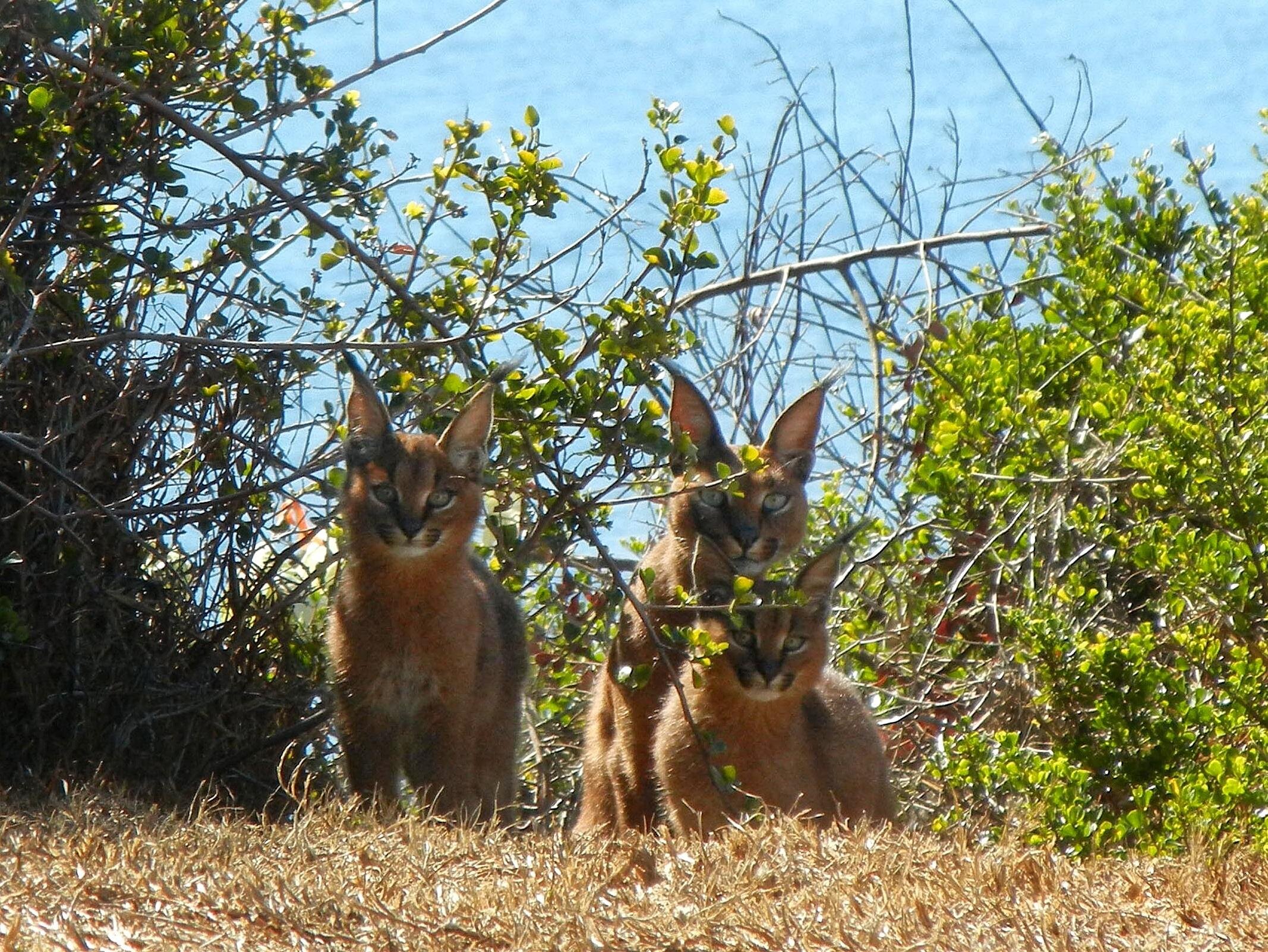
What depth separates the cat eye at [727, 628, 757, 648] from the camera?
493cm

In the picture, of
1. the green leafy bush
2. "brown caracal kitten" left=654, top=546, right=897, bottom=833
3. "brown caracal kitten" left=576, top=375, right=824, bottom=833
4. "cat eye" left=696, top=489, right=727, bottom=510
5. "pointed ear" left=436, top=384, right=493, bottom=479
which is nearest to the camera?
the green leafy bush

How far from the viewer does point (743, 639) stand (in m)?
4.94

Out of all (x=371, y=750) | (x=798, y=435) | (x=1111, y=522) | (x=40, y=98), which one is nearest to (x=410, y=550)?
(x=371, y=750)

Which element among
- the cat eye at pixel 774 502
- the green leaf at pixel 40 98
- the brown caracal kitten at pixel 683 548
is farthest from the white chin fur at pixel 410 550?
the green leaf at pixel 40 98

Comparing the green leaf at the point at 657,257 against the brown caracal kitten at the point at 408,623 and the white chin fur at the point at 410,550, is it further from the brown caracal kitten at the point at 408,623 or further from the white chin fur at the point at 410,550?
the white chin fur at the point at 410,550

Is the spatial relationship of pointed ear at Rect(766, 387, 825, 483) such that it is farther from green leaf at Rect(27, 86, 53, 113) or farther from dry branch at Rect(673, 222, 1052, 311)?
green leaf at Rect(27, 86, 53, 113)

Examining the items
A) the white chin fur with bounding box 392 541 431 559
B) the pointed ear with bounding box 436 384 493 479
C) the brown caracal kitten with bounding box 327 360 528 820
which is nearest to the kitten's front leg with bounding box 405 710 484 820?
the brown caracal kitten with bounding box 327 360 528 820

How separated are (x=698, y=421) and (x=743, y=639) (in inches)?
36.7

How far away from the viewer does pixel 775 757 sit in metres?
4.86

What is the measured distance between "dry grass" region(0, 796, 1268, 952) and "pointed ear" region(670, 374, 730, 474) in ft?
6.47

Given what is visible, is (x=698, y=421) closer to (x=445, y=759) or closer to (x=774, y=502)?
(x=774, y=502)

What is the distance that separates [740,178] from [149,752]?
3.16 meters

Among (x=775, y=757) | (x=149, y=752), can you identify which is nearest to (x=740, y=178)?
(x=775, y=757)

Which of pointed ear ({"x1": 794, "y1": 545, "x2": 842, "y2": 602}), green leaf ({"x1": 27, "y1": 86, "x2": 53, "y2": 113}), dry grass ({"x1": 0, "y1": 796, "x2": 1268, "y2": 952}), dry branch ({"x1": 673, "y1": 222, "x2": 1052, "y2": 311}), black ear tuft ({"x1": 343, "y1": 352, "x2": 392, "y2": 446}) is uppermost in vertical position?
dry branch ({"x1": 673, "y1": 222, "x2": 1052, "y2": 311})
